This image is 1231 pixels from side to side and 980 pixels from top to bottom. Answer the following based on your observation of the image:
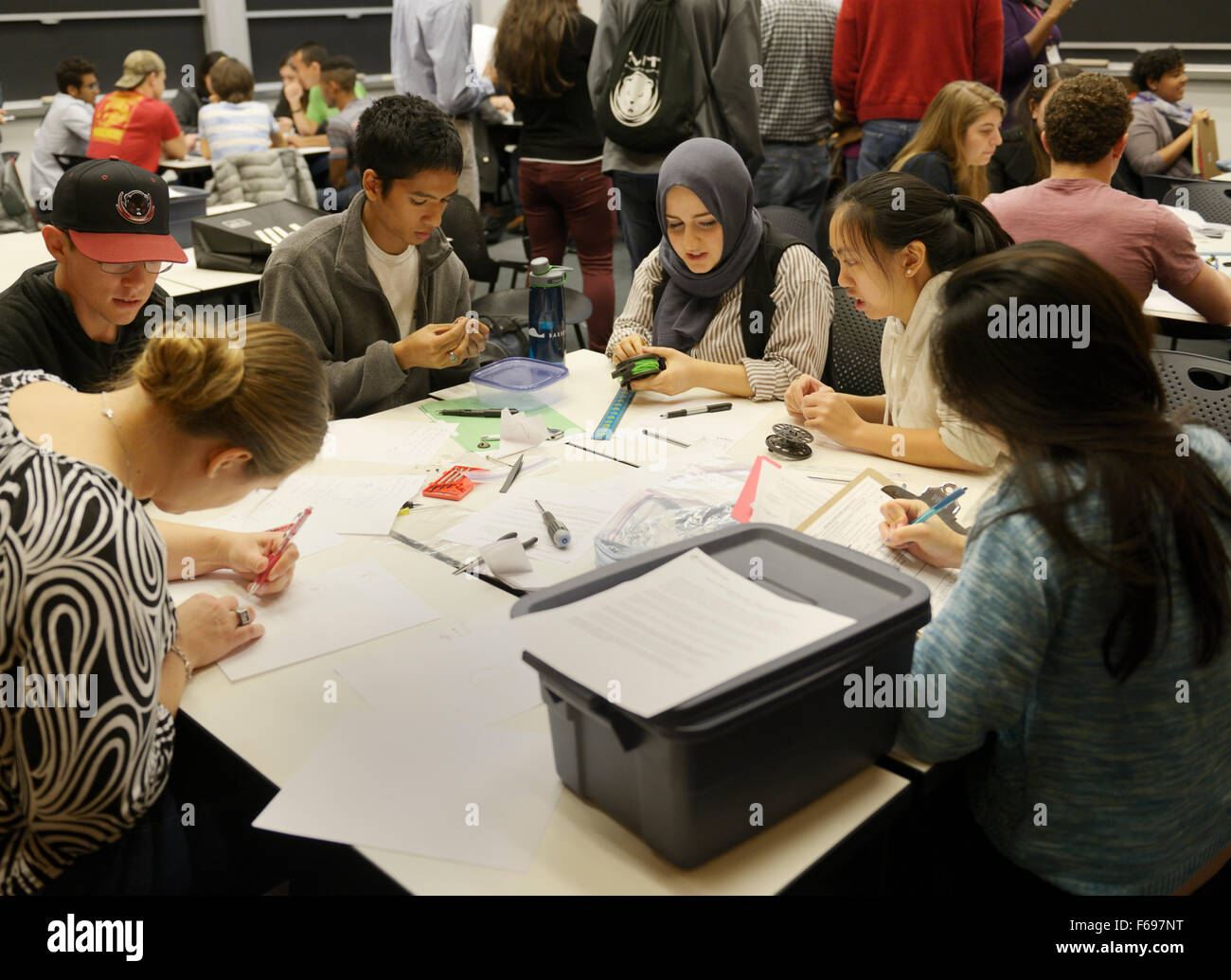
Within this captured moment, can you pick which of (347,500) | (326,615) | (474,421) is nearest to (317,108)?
(474,421)

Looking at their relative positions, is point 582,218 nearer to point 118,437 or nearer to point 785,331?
point 785,331

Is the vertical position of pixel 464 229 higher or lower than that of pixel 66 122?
lower

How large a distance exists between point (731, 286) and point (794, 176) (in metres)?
2.08

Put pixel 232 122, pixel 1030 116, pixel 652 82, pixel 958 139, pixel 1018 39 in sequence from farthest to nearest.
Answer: pixel 232 122
pixel 1018 39
pixel 1030 116
pixel 652 82
pixel 958 139

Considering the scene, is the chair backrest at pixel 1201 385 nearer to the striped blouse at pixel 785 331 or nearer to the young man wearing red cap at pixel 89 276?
the striped blouse at pixel 785 331

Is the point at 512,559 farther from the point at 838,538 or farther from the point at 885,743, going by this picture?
the point at 885,743

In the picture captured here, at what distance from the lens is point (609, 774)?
3.64 feet

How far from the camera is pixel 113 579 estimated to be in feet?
3.59

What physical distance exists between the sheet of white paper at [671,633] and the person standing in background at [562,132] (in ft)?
10.5

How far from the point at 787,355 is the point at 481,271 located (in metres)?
2.16

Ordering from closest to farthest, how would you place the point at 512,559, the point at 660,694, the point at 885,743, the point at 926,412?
the point at 660,694 → the point at 885,743 → the point at 512,559 → the point at 926,412

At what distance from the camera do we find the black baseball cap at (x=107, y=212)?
2.08m

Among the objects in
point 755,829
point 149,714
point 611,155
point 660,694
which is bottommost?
point 755,829

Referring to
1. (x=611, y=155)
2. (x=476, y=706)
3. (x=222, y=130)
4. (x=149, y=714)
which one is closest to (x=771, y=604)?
(x=476, y=706)
